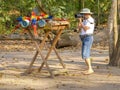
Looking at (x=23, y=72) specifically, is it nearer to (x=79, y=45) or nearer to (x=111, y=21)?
(x=111, y=21)

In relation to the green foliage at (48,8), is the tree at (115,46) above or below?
above

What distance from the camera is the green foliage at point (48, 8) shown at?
2327 centimetres

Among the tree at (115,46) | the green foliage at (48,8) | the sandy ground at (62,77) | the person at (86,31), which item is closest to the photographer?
the sandy ground at (62,77)

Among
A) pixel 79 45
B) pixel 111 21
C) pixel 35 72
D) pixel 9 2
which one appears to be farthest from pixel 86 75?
pixel 9 2

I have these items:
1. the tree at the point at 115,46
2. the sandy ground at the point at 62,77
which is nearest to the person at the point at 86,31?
the sandy ground at the point at 62,77

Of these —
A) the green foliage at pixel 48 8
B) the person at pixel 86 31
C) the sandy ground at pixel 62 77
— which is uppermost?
the person at pixel 86 31

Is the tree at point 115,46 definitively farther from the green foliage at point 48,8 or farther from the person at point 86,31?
the green foliage at point 48,8

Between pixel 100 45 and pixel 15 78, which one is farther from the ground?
pixel 15 78

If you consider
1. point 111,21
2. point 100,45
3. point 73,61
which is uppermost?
point 111,21

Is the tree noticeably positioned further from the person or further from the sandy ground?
the person

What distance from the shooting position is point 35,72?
9.96 metres

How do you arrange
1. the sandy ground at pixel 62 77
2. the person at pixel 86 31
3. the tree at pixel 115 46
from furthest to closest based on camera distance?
the tree at pixel 115 46 → the person at pixel 86 31 → the sandy ground at pixel 62 77

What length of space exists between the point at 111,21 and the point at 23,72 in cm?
319

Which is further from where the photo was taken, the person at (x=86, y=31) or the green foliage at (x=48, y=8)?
the green foliage at (x=48, y=8)
